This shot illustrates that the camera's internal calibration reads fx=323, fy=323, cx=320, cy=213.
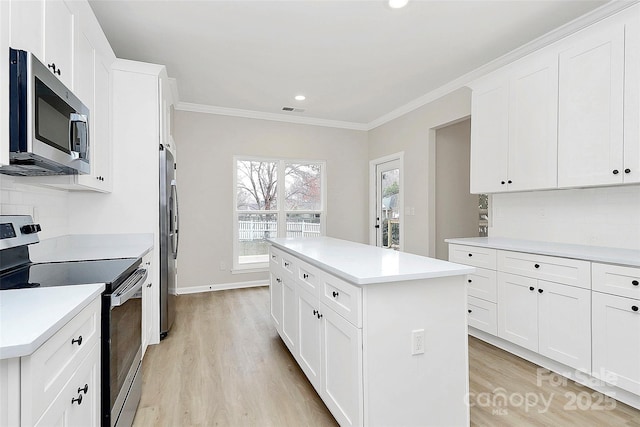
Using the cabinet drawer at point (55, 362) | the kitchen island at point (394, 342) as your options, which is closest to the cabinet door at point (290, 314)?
the kitchen island at point (394, 342)

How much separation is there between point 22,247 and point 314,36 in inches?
104

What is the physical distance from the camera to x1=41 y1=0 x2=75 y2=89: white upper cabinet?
5.34 ft

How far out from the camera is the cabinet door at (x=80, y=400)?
3.21 ft

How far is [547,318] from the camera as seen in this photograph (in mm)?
2365

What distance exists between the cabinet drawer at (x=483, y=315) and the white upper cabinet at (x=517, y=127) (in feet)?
3.47

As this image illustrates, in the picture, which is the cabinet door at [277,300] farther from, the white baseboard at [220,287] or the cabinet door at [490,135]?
the cabinet door at [490,135]

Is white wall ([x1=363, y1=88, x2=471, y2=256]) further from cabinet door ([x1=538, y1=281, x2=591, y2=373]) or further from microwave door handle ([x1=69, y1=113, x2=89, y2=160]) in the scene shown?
microwave door handle ([x1=69, y1=113, x2=89, y2=160])

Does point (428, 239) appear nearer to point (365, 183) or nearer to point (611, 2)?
point (365, 183)

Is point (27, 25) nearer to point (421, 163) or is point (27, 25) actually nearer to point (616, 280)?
point (616, 280)

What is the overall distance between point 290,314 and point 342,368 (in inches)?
37.5

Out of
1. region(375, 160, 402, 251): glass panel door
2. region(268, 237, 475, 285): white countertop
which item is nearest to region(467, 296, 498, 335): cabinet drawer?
region(268, 237, 475, 285): white countertop

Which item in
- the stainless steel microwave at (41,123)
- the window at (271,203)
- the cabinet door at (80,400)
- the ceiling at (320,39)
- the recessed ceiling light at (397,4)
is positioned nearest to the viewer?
the cabinet door at (80,400)

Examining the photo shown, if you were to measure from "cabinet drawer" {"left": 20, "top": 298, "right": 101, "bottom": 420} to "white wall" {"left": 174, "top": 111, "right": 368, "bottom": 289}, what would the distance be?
3535 millimetres

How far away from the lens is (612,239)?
98.8 inches
